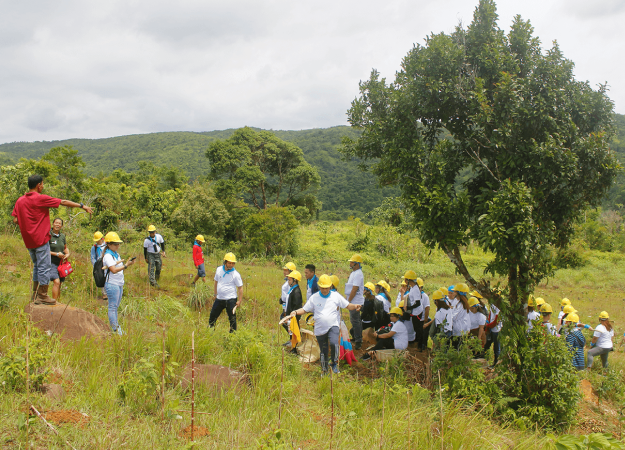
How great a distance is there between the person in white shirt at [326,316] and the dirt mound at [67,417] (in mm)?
2961

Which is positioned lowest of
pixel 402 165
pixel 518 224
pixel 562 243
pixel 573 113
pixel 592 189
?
pixel 562 243

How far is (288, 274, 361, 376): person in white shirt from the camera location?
5.61m

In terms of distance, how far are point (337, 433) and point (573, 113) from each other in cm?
554

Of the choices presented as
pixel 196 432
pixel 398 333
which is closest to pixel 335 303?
pixel 398 333

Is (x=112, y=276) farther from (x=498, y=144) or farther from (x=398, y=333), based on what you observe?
(x=498, y=144)

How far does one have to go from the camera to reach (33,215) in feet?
16.8

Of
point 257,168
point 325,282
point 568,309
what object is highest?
point 257,168

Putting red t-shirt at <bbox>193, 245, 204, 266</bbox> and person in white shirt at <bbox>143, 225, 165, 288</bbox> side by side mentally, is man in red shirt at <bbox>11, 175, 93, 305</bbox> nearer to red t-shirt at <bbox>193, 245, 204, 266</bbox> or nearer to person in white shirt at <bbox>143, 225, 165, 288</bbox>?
person in white shirt at <bbox>143, 225, 165, 288</bbox>

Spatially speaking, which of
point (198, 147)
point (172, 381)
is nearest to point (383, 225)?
point (172, 381)

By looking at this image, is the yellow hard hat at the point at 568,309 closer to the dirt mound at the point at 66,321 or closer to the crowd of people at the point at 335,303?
the crowd of people at the point at 335,303

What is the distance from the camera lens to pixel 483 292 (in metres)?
6.05

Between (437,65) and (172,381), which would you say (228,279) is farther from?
(437,65)

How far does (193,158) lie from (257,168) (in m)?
61.8

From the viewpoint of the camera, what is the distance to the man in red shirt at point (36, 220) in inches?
199
